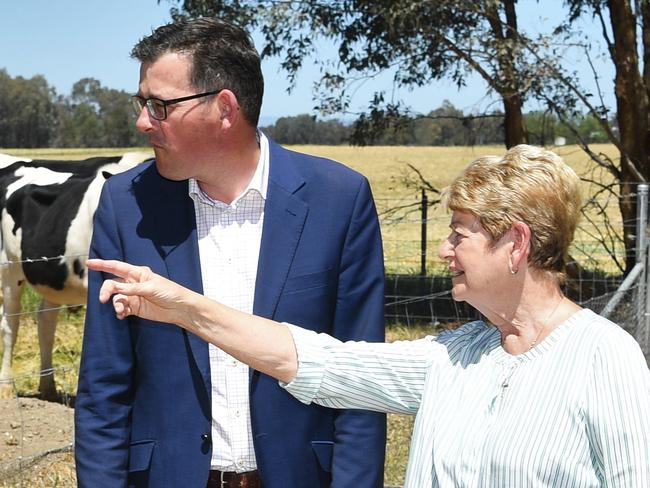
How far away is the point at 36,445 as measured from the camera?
17.6 feet

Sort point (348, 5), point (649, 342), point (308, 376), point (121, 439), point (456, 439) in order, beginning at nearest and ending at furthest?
point (456, 439), point (308, 376), point (121, 439), point (649, 342), point (348, 5)

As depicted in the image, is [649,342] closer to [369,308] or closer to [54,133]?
[369,308]

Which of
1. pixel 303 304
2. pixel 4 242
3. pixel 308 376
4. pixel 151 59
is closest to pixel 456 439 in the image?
pixel 308 376

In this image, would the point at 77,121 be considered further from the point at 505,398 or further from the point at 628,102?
the point at 505,398

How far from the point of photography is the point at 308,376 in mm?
2076

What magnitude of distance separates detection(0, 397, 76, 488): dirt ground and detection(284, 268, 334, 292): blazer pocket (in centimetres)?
289

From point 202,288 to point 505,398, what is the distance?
0.85 meters

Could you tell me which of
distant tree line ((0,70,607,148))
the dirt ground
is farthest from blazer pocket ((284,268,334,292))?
distant tree line ((0,70,607,148))

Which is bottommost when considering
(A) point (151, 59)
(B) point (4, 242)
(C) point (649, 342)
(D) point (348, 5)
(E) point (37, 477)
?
(E) point (37, 477)

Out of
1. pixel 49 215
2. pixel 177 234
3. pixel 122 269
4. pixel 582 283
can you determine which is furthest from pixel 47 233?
pixel 582 283

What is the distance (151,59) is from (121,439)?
0.97 metres

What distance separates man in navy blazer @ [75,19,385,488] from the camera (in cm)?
233

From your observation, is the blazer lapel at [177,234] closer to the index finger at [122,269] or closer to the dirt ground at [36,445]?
the index finger at [122,269]

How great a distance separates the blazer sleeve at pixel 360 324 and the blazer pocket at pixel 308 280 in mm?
50
